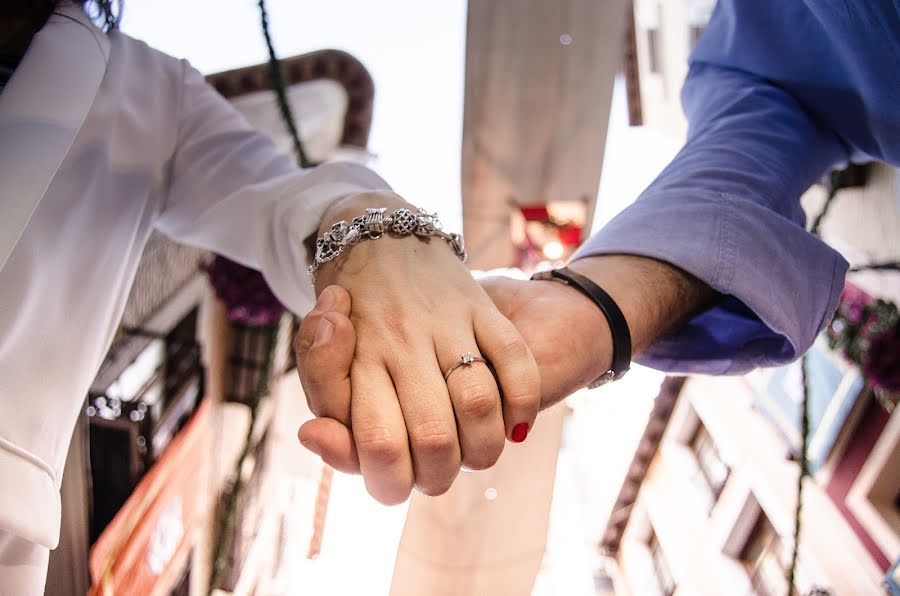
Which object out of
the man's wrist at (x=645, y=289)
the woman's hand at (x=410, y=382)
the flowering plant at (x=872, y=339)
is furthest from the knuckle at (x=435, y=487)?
the flowering plant at (x=872, y=339)

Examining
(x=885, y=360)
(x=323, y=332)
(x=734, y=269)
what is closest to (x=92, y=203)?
(x=323, y=332)

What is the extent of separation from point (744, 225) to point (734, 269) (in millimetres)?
73

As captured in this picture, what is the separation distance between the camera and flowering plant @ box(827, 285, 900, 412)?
1.78 meters

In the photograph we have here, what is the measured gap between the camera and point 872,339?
185 centimetres

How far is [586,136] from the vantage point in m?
1.43

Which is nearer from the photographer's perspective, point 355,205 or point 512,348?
point 512,348

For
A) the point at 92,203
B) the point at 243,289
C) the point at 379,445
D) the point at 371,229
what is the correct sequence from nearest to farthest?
the point at 379,445
the point at 371,229
the point at 92,203
the point at 243,289

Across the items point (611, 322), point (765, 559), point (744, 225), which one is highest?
point (744, 225)

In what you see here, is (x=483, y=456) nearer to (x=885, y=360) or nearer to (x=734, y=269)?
(x=734, y=269)

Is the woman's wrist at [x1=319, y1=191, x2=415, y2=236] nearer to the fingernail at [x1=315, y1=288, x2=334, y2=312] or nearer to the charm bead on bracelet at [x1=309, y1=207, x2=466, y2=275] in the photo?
the charm bead on bracelet at [x1=309, y1=207, x2=466, y2=275]

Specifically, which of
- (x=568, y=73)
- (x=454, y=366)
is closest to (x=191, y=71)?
(x=454, y=366)

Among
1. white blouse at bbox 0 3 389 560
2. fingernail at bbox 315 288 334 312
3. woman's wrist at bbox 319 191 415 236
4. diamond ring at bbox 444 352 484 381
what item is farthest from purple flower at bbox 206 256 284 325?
A: diamond ring at bbox 444 352 484 381

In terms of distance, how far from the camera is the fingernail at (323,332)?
1.53 feet

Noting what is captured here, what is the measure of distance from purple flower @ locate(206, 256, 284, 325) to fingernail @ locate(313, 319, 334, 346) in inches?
53.4
